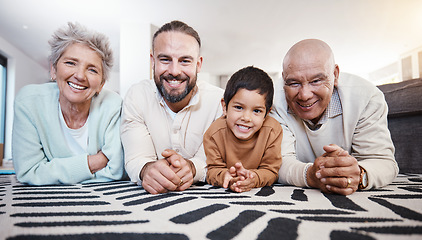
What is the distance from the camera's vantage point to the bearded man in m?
1.65

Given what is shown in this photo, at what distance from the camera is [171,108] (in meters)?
1.80

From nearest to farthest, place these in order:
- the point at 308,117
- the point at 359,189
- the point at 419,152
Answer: the point at 359,189 < the point at 308,117 < the point at 419,152

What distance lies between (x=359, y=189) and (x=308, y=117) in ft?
1.54

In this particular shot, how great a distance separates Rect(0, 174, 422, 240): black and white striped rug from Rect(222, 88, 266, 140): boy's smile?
1.24ft

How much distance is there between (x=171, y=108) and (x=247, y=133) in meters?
0.57

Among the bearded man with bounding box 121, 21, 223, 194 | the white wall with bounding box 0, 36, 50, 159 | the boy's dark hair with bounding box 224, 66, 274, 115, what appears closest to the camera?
the boy's dark hair with bounding box 224, 66, 274, 115

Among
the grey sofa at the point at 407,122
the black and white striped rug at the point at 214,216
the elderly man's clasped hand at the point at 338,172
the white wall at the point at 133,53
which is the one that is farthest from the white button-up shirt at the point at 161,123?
the white wall at the point at 133,53

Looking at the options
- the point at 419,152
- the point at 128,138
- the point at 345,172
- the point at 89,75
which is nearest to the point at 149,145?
the point at 128,138

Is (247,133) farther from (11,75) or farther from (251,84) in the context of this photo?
(11,75)

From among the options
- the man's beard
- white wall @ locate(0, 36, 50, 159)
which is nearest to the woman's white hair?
the man's beard

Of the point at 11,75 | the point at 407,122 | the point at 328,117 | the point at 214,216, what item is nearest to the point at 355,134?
the point at 328,117

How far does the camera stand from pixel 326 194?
124 cm

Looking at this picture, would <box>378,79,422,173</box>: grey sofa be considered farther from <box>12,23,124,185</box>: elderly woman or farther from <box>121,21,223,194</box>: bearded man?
<box>12,23,124,185</box>: elderly woman

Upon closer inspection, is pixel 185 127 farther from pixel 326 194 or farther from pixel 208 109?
pixel 326 194
